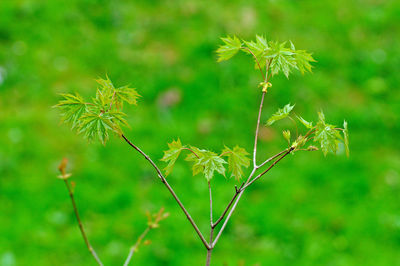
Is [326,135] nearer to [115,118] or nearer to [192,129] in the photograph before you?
[115,118]

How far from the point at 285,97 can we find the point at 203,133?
135 centimetres

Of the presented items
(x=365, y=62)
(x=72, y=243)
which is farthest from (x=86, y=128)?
(x=365, y=62)

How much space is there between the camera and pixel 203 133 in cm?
568

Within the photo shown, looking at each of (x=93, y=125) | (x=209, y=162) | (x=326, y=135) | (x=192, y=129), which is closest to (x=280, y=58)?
(x=326, y=135)

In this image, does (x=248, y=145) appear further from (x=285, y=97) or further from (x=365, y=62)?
(x=365, y=62)

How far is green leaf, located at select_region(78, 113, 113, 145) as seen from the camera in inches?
47.0

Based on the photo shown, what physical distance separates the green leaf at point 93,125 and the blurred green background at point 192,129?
10.4ft

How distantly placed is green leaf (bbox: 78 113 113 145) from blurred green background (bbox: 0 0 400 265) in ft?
10.4

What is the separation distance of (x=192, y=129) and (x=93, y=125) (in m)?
4.57

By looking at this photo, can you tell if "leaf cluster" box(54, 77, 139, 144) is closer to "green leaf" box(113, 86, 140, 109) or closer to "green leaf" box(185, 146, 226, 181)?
"green leaf" box(113, 86, 140, 109)

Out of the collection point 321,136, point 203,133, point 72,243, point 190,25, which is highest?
point 321,136

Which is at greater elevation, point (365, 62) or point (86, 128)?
point (86, 128)

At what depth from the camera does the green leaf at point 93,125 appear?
1.19 m

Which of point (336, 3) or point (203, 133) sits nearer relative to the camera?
point (203, 133)
